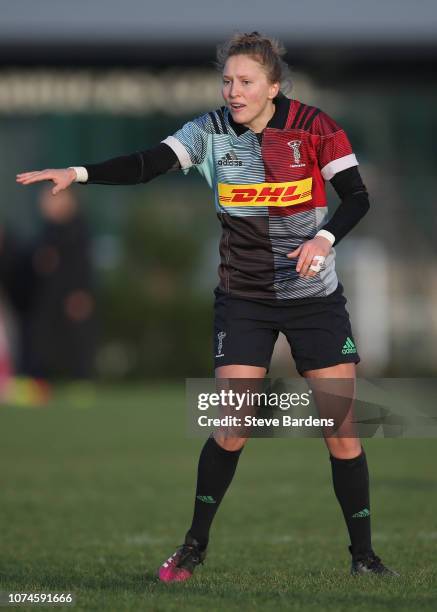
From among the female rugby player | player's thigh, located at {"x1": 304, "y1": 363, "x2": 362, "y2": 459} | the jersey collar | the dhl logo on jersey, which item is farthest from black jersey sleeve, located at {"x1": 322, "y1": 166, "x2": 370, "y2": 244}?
player's thigh, located at {"x1": 304, "y1": 363, "x2": 362, "y2": 459}

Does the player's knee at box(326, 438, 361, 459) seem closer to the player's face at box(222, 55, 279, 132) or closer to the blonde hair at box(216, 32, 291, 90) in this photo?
the player's face at box(222, 55, 279, 132)

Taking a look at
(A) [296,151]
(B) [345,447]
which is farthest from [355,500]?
(A) [296,151]

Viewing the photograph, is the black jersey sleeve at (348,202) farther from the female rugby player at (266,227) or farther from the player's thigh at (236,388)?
the player's thigh at (236,388)

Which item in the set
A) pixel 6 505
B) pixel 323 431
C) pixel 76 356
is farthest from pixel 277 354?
pixel 323 431

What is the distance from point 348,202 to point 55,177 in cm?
121

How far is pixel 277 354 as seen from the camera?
24.5m

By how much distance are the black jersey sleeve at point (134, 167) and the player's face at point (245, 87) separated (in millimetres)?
331

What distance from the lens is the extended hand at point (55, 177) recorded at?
5.30 metres

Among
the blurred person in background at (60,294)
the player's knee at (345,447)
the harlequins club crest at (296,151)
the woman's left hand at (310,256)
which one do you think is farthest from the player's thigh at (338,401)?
the blurred person in background at (60,294)

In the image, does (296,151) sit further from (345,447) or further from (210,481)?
(210,481)

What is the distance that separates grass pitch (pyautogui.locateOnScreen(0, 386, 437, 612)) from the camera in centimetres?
521

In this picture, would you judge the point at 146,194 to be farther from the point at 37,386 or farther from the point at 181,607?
the point at 181,607

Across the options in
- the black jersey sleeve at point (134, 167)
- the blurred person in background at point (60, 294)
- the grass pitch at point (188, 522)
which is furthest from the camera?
the blurred person in background at point (60, 294)

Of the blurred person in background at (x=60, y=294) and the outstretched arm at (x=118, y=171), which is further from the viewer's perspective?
the blurred person in background at (x=60, y=294)
